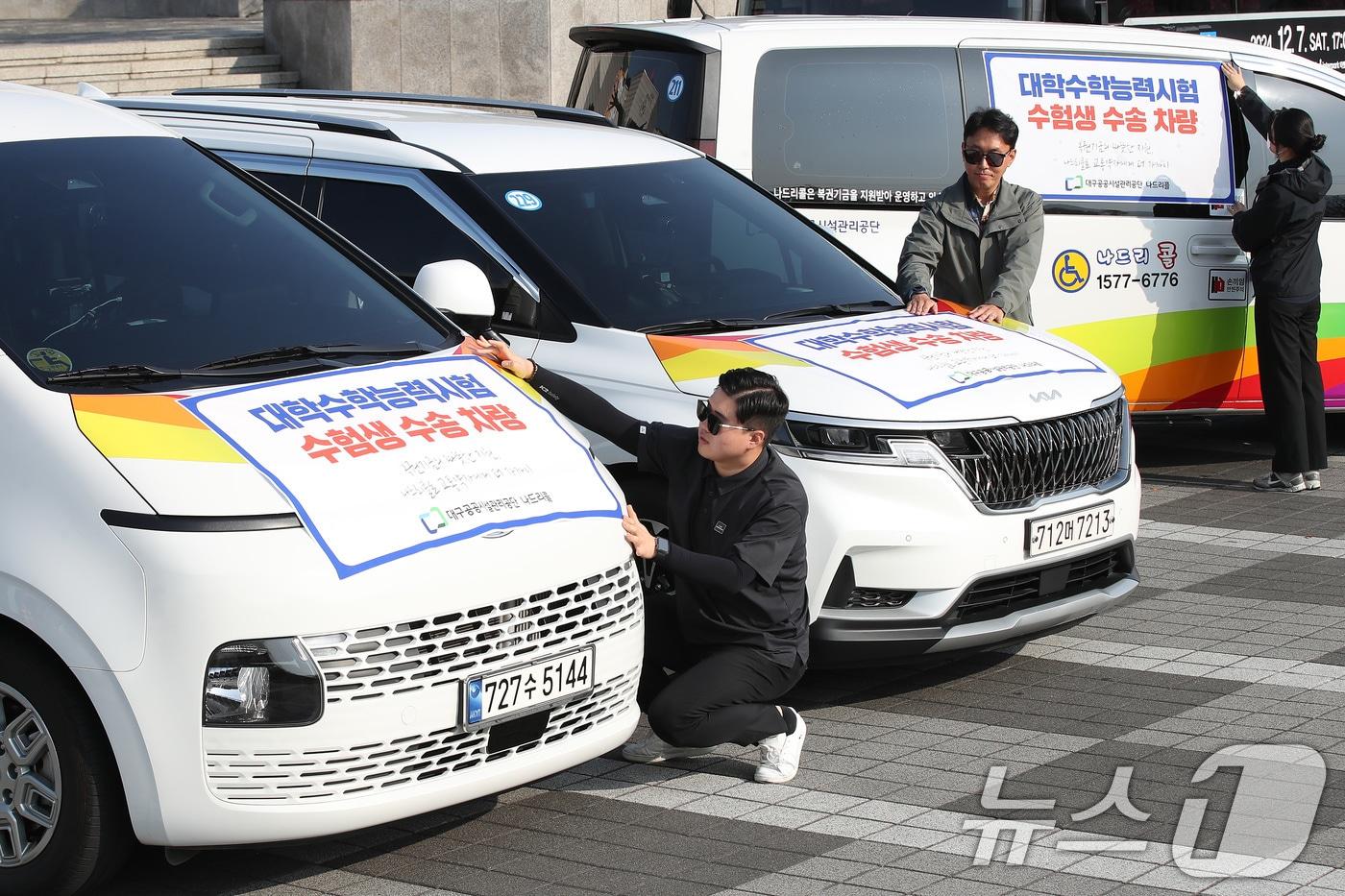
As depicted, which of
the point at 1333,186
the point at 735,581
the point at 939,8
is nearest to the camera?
the point at 735,581

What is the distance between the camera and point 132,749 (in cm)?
→ 428

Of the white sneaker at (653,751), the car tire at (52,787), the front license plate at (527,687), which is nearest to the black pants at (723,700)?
the white sneaker at (653,751)

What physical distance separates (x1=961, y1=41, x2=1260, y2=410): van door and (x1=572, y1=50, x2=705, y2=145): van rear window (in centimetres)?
139

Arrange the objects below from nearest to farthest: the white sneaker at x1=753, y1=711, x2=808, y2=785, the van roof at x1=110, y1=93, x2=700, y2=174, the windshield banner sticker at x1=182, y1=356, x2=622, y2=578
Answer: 1. the windshield banner sticker at x1=182, y1=356, x2=622, y2=578
2. the white sneaker at x1=753, y1=711, x2=808, y2=785
3. the van roof at x1=110, y1=93, x2=700, y2=174

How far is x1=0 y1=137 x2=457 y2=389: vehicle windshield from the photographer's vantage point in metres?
4.98

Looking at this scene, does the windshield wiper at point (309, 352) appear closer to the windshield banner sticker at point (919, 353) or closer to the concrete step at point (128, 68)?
the windshield banner sticker at point (919, 353)

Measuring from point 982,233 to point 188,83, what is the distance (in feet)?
39.7

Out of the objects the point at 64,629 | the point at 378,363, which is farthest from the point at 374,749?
the point at 378,363

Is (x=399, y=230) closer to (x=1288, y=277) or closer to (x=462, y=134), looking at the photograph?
(x=462, y=134)

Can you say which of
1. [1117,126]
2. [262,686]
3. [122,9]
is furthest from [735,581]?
[122,9]

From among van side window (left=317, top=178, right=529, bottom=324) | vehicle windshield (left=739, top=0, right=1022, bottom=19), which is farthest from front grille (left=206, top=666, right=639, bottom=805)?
vehicle windshield (left=739, top=0, right=1022, bottom=19)

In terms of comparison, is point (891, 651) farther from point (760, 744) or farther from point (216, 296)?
point (216, 296)

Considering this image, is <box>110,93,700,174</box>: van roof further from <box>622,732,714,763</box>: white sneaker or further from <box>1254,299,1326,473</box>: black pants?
<box>1254,299,1326,473</box>: black pants

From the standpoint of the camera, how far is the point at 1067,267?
9.48m
